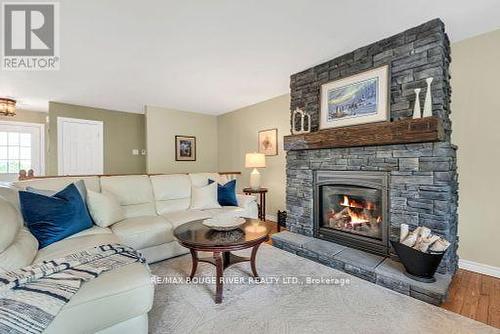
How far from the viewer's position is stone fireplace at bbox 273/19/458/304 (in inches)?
81.7

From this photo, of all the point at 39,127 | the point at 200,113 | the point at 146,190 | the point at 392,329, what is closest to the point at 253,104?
the point at 200,113

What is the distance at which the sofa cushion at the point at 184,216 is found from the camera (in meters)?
2.72

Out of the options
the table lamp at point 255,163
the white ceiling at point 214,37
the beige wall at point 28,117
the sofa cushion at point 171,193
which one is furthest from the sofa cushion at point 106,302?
the beige wall at point 28,117

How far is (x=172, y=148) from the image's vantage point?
5.29m

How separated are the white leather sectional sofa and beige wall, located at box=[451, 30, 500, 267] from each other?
2455 mm

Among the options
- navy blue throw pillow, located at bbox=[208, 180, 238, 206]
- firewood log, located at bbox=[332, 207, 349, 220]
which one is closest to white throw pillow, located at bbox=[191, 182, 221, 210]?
navy blue throw pillow, located at bbox=[208, 180, 238, 206]

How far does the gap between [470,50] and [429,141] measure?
44.2 inches

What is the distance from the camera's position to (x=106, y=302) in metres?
1.25

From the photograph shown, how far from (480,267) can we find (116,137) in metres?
6.27

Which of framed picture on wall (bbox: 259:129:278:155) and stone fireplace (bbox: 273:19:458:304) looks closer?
stone fireplace (bbox: 273:19:458:304)

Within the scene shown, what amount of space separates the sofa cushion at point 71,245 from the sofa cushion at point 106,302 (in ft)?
1.89

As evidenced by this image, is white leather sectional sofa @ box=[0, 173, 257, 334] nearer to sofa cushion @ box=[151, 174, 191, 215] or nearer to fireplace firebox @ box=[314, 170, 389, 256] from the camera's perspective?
sofa cushion @ box=[151, 174, 191, 215]

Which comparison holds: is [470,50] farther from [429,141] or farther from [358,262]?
[358,262]

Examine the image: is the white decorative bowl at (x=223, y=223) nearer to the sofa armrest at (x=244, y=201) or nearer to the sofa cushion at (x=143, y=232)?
the sofa cushion at (x=143, y=232)
